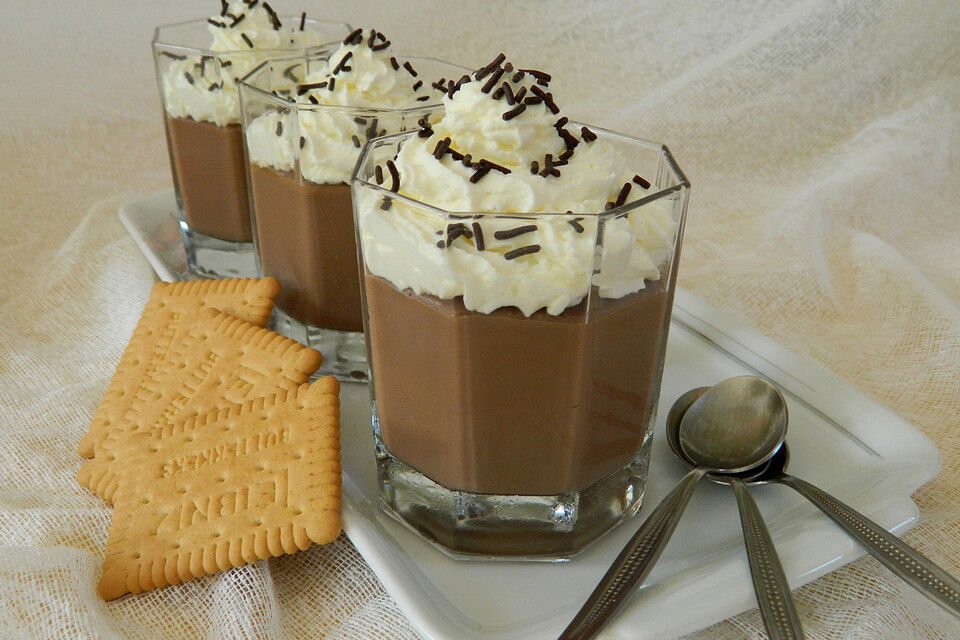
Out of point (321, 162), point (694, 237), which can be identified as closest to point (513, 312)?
point (321, 162)

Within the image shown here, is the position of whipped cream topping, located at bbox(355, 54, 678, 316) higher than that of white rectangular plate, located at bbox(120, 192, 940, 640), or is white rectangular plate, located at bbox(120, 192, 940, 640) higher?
whipped cream topping, located at bbox(355, 54, 678, 316)

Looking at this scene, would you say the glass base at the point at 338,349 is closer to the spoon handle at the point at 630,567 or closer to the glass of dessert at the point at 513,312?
the glass of dessert at the point at 513,312

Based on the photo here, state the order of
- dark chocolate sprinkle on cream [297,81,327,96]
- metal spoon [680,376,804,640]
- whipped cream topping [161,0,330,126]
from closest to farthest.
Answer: metal spoon [680,376,804,640] < dark chocolate sprinkle on cream [297,81,327,96] < whipped cream topping [161,0,330,126]

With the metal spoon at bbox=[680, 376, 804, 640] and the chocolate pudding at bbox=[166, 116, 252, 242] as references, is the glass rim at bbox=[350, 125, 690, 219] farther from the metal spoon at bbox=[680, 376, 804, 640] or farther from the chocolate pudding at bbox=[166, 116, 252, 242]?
the chocolate pudding at bbox=[166, 116, 252, 242]

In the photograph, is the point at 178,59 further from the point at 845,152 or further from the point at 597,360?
the point at 845,152

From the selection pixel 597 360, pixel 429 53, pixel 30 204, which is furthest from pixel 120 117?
pixel 597 360

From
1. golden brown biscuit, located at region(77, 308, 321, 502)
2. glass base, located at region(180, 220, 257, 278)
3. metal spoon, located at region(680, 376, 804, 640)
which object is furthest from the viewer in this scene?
glass base, located at region(180, 220, 257, 278)

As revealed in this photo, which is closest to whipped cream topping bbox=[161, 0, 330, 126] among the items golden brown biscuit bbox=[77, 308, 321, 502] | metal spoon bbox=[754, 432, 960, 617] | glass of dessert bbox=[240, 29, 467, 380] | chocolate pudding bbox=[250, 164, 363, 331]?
glass of dessert bbox=[240, 29, 467, 380]
